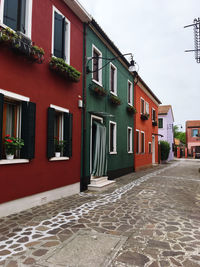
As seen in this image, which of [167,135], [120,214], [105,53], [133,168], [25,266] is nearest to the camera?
[25,266]

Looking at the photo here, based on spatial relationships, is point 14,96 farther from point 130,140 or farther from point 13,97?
point 130,140

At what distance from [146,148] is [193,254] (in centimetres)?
1458

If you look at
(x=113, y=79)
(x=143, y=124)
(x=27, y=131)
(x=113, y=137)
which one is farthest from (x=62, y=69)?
(x=143, y=124)

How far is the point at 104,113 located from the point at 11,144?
15.0ft

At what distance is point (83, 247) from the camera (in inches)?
126

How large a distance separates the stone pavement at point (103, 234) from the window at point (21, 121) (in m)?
1.48

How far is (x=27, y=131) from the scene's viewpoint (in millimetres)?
5230

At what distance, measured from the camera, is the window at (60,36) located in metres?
6.50

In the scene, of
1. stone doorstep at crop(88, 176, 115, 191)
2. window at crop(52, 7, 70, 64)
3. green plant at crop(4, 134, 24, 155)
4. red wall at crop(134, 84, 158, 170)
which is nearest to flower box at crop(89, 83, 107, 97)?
window at crop(52, 7, 70, 64)

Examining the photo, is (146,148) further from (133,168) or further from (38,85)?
(38,85)

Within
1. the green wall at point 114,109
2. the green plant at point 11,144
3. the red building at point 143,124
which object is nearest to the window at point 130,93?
the green wall at point 114,109

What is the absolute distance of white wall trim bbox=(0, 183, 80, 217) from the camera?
15.3 ft

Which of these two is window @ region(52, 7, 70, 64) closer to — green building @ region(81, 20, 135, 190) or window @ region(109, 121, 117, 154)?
green building @ region(81, 20, 135, 190)

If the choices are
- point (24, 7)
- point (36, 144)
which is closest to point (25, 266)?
point (36, 144)
